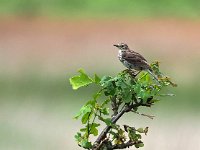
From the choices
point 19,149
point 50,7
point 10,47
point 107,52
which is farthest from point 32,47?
point 19,149

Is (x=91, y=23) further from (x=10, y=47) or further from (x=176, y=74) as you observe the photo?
(x=176, y=74)

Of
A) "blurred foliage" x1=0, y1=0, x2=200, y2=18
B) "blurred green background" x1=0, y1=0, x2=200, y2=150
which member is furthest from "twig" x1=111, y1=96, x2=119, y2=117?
"blurred foliage" x1=0, y1=0, x2=200, y2=18

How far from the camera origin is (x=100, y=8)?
61.7ft

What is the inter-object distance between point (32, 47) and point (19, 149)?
795cm

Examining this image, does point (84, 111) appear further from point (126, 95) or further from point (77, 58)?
point (77, 58)

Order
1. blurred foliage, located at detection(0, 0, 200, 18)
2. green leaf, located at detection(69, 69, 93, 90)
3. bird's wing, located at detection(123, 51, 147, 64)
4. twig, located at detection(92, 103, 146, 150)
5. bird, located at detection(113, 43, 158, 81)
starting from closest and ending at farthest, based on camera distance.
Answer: twig, located at detection(92, 103, 146, 150)
green leaf, located at detection(69, 69, 93, 90)
bird, located at detection(113, 43, 158, 81)
bird's wing, located at detection(123, 51, 147, 64)
blurred foliage, located at detection(0, 0, 200, 18)

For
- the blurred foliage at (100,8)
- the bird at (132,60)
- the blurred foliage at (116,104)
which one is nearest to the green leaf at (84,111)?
the blurred foliage at (116,104)

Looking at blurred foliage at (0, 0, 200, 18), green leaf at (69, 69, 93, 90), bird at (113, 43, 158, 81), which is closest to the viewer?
green leaf at (69, 69, 93, 90)

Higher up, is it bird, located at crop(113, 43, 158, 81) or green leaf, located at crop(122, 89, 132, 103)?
bird, located at crop(113, 43, 158, 81)

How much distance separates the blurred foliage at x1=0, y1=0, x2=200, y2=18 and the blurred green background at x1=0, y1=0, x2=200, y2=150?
22 millimetres

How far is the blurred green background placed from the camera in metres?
7.89

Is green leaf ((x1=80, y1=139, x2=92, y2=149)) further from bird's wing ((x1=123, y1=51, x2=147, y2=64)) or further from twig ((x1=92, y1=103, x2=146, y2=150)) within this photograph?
bird's wing ((x1=123, y1=51, x2=147, y2=64))

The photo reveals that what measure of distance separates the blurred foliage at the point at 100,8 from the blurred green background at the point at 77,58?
22 millimetres

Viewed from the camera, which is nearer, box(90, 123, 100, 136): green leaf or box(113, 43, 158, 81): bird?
box(90, 123, 100, 136): green leaf
